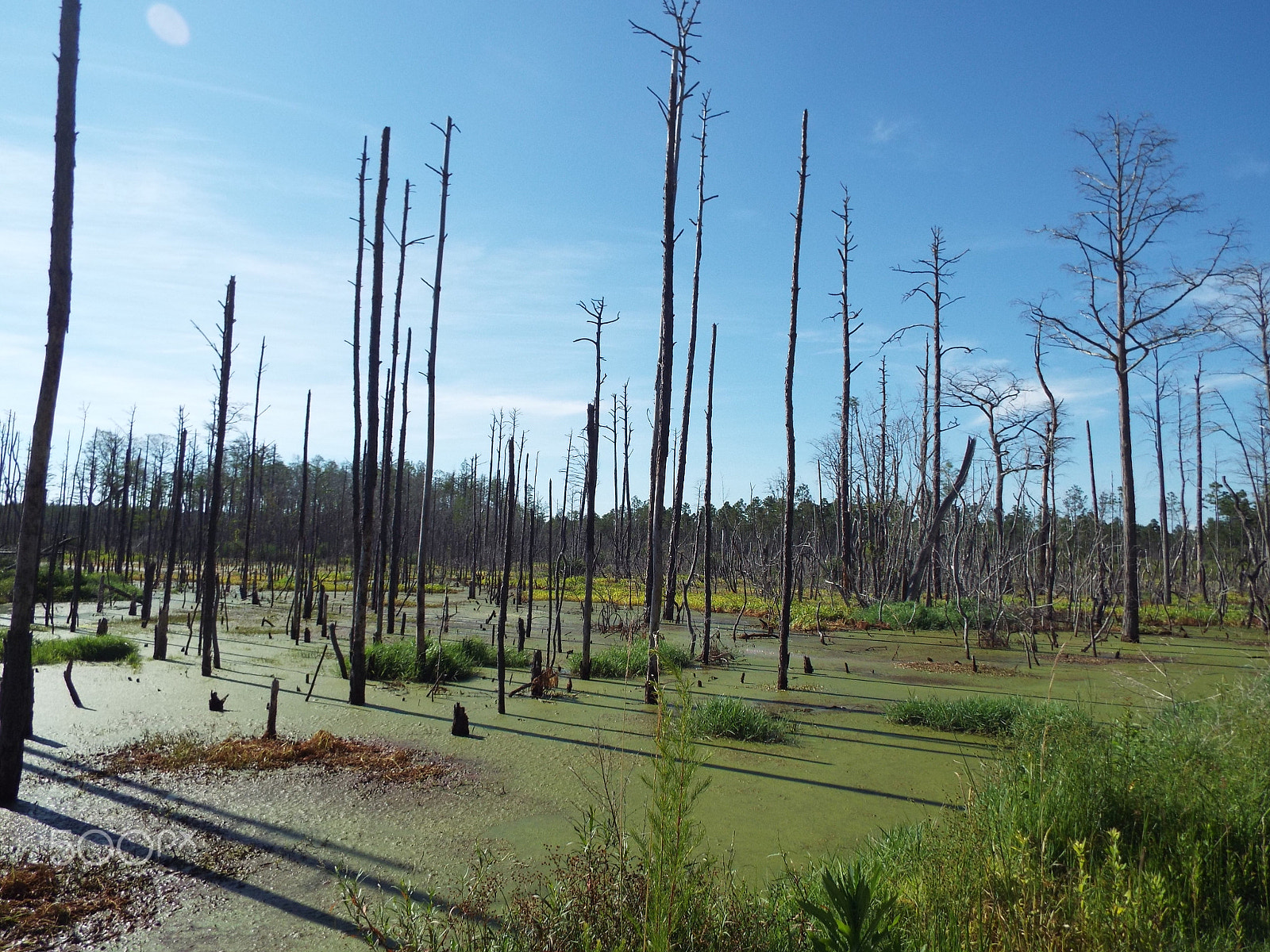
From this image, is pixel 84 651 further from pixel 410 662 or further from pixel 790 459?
pixel 790 459

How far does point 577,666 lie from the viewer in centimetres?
1202

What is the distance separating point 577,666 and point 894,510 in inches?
916

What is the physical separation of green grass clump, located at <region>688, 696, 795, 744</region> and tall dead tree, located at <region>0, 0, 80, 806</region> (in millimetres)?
5590

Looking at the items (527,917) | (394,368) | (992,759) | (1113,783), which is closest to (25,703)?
(527,917)

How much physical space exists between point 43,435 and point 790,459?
8.04 meters

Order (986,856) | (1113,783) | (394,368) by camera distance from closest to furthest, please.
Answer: (986,856)
(1113,783)
(394,368)

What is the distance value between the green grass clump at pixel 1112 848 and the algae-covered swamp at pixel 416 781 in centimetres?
64

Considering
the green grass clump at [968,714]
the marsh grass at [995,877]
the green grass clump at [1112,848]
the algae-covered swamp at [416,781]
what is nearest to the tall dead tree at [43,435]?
the algae-covered swamp at [416,781]

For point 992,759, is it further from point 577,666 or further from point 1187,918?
point 577,666

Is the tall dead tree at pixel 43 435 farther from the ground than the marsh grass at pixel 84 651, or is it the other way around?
the tall dead tree at pixel 43 435

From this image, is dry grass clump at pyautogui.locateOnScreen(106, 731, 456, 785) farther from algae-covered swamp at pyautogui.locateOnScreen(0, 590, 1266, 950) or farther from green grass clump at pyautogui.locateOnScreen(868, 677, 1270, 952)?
green grass clump at pyautogui.locateOnScreen(868, 677, 1270, 952)

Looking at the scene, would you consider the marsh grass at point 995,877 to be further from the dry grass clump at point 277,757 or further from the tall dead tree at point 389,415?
the tall dead tree at point 389,415

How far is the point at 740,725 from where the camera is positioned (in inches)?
302

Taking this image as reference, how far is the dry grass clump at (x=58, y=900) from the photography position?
3670 millimetres
